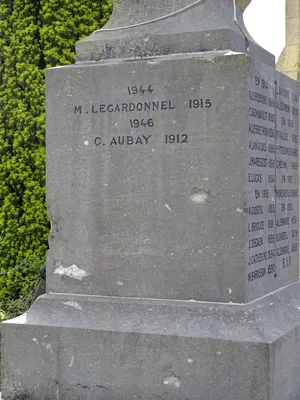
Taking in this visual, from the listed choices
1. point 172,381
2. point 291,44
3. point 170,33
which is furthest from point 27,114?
point 172,381

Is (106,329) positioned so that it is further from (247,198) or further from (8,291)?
(8,291)

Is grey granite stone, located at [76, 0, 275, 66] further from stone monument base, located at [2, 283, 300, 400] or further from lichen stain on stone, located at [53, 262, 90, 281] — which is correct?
stone monument base, located at [2, 283, 300, 400]

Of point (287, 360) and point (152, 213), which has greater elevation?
Answer: point (152, 213)

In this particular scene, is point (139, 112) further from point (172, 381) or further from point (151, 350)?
point (172, 381)

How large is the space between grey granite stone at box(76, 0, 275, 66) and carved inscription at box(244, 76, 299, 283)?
0.27 m

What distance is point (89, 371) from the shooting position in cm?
434

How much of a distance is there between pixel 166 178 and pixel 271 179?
0.62 metres

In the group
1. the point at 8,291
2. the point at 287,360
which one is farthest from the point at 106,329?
the point at 8,291

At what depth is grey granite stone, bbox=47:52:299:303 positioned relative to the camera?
4.20 metres

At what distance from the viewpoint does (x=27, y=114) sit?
7953 mm

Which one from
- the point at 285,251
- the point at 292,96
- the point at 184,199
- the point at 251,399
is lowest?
the point at 251,399

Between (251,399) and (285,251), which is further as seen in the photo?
(285,251)

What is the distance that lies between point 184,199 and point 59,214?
28.6 inches

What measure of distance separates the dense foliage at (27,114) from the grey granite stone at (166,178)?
10.9ft
